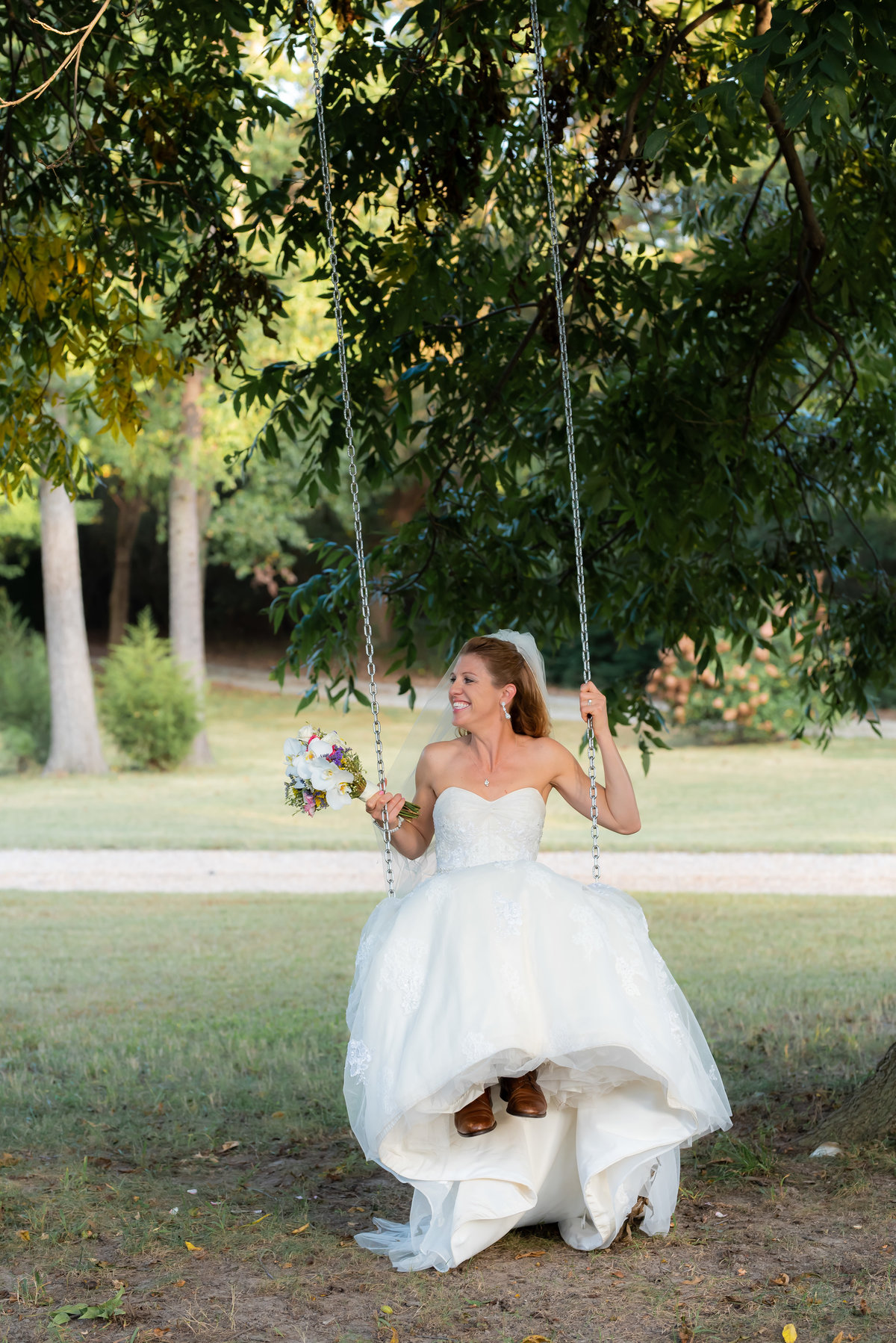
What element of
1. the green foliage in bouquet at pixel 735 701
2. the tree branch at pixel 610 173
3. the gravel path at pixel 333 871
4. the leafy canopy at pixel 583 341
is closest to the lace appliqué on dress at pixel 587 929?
the leafy canopy at pixel 583 341

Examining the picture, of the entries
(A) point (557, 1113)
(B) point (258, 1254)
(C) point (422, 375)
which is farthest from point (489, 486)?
(B) point (258, 1254)

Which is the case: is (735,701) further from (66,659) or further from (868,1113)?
(868,1113)

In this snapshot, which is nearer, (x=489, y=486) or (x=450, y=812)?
(x=450, y=812)

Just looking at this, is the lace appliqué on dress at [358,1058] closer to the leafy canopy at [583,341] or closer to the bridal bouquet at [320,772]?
the bridal bouquet at [320,772]

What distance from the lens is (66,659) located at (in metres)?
18.7

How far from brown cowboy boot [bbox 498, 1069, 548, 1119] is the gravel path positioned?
744cm

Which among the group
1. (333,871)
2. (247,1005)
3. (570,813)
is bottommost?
(570,813)

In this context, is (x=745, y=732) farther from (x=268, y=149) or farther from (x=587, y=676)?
(x=587, y=676)

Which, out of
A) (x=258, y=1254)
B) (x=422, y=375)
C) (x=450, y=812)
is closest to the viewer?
(x=258, y=1254)

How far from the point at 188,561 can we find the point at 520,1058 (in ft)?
58.3

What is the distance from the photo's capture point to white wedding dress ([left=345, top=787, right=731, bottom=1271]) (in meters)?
3.36

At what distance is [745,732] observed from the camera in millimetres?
21422

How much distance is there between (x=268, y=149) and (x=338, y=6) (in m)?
14.1

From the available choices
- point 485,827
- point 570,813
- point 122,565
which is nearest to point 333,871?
point 570,813
